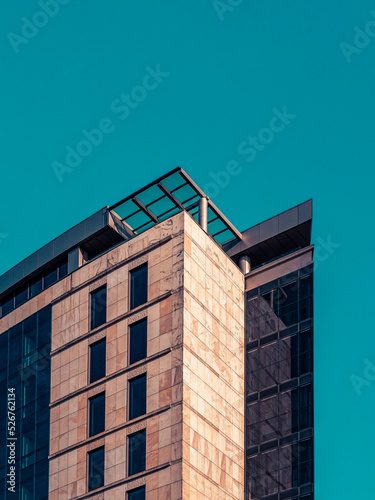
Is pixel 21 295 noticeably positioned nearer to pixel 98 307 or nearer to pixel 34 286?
pixel 34 286

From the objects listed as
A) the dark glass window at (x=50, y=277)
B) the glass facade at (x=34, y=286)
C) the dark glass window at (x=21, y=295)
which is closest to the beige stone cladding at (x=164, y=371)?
the glass facade at (x=34, y=286)

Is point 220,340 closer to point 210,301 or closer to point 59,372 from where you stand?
point 210,301

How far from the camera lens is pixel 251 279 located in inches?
3155

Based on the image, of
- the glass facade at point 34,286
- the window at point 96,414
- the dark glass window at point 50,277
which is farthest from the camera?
the dark glass window at point 50,277

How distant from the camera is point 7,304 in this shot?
87.6 meters

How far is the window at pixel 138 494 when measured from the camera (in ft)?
223

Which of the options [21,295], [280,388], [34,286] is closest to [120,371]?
[280,388]

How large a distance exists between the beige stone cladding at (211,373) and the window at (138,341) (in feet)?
10.6

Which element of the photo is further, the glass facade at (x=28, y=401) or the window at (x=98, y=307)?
the window at (x=98, y=307)

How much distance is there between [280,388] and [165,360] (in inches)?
370

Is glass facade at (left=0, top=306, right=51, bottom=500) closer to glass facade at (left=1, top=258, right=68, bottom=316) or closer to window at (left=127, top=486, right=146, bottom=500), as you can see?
glass facade at (left=1, top=258, right=68, bottom=316)

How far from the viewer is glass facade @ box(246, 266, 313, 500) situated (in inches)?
2862

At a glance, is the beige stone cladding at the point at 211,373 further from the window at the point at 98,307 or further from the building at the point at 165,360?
the window at the point at 98,307

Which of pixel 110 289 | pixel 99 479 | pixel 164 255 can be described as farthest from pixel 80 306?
pixel 99 479
